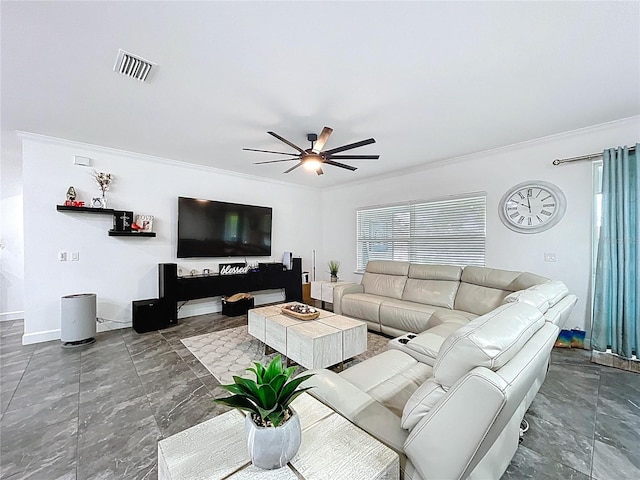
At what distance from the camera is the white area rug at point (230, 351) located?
8.78 feet

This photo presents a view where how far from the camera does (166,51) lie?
1.88 m

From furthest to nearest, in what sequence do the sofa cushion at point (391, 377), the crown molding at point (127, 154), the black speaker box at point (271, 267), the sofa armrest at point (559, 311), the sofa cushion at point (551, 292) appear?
the black speaker box at point (271, 267) → the crown molding at point (127, 154) → the sofa cushion at point (551, 292) → the sofa armrest at point (559, 311) → the sofa cushion at point (391, 377)

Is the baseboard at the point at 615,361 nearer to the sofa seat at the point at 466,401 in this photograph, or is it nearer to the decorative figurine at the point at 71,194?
the sofa seat at the point at 466,401

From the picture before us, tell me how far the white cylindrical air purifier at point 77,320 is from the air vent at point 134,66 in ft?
9.23

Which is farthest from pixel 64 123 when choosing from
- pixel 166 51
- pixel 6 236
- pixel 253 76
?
pixel 6 236

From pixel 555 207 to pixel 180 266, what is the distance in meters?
5.69

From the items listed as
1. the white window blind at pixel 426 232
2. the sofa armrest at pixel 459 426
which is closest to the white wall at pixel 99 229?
the white window blind at pixel 426 232

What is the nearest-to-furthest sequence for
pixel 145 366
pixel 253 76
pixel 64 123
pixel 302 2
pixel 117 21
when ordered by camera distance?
pixel 302 2 < pixel 117 21 < pixel 253 76 < pixel 145 366 < pixel 64 123

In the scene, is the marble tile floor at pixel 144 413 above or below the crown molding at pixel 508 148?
below

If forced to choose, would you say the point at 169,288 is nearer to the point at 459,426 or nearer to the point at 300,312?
A: the point at 300,312

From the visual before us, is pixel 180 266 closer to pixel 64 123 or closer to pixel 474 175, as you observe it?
pixel 64 123

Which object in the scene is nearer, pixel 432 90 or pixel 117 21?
pixel 117 21

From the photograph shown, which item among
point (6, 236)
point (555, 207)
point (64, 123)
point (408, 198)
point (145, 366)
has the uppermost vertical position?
point (64, 123)

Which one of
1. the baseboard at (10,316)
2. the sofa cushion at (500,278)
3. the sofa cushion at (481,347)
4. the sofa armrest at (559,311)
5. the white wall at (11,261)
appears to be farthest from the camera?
the white wall at (11,261)
